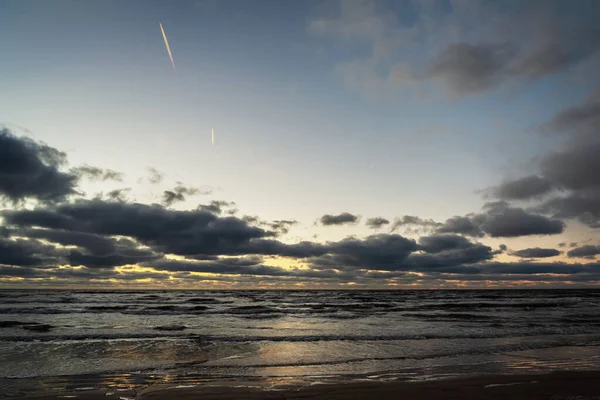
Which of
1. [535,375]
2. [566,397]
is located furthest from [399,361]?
[566,397]

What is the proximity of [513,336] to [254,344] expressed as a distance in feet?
50.7

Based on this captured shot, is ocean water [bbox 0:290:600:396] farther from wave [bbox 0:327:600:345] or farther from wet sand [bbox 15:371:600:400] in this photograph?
wet sand [bbox 15:371:600:400]

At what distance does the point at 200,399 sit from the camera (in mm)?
9656

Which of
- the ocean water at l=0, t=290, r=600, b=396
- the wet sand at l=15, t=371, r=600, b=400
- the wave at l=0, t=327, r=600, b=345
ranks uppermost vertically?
the wet sand at l=15, t=371, r=600, b=400

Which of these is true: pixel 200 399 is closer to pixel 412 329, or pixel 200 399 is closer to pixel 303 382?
pixel 303 382

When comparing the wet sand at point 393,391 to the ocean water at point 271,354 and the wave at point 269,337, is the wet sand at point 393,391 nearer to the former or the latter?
the ocean water at point 271,354

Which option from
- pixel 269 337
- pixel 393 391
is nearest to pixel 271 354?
pixel 269 337

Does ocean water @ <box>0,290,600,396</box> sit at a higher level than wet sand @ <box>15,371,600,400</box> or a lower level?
lower

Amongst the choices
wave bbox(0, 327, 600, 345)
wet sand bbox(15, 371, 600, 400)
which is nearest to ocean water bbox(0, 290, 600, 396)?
wave bbox(0, 327, 600, 345)

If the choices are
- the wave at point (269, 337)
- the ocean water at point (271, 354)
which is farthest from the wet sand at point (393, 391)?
the wave at point (269, 337)

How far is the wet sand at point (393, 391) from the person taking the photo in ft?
32.4

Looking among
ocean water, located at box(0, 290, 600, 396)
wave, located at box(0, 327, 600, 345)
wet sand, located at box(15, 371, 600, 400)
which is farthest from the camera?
wave, located at box(0, 327, 600, 345)

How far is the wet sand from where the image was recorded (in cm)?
988

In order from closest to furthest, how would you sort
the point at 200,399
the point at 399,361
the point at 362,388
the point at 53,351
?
the point at 200,399 → the point at 362,388 → the point at 399,361 → the point at 53,351
